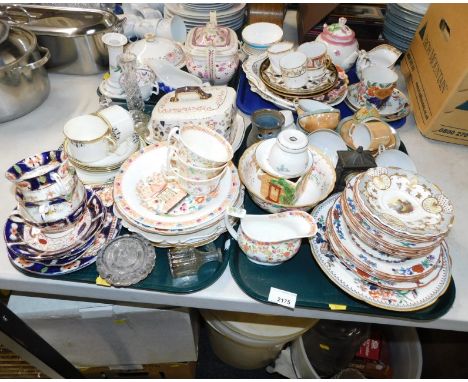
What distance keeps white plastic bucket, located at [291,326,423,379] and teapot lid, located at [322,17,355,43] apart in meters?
1.00

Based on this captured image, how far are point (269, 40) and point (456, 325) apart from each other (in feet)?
3.33

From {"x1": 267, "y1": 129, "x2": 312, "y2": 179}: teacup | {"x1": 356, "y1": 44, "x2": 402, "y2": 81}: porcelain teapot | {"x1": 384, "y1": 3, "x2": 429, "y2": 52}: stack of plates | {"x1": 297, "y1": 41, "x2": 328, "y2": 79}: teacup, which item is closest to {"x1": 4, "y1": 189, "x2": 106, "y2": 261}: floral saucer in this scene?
{"x1": 267, "y1": 129, "x2": 312, "y2": 179}: teacup

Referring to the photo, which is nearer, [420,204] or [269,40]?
[420,204]

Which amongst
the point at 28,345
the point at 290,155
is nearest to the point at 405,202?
the point at 290,155

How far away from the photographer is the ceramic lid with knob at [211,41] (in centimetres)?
115

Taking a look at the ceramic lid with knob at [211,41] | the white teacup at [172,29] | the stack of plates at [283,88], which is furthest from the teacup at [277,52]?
the white teacup at [172,29]

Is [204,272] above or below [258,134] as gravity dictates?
below

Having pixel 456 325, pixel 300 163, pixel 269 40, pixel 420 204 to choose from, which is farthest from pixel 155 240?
pixel 269 40

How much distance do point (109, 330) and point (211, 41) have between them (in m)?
0.92

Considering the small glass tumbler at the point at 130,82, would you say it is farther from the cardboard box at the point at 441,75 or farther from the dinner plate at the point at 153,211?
the cardboard box at the point at 441,75

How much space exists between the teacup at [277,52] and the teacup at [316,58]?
69 mm

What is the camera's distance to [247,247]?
2.65 ft

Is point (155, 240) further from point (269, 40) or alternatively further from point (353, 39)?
point (353, 39)

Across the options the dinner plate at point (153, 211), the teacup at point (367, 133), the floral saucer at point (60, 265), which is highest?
the teacup at point (367, 133)
